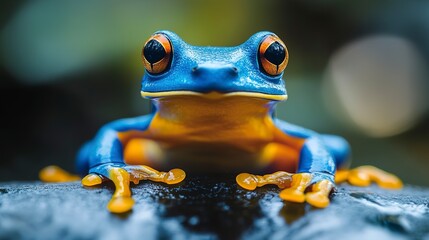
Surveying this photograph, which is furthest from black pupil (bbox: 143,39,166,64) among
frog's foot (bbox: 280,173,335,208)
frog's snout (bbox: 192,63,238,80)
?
frog's foot (bbox: 280,173,335,208)

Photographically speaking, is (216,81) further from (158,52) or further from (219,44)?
(219,44)

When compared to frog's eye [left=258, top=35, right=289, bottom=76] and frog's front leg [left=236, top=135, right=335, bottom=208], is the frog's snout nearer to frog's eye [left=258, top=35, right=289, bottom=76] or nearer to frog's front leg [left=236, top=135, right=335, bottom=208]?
frog's eye [left=258, top=35, right=289, bottom=76]

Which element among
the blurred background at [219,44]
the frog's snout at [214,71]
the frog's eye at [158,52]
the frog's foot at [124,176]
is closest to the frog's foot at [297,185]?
the frog's foot at [124,176]

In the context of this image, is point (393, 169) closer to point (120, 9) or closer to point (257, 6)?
point (257, 6)

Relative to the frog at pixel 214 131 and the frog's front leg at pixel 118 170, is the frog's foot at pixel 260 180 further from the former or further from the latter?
the frog's front leg at pixel 118 170

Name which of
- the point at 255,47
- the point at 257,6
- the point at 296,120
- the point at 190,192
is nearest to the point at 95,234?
the point at 190,192

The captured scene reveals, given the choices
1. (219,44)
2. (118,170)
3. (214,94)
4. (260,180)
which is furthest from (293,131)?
(219,44)
